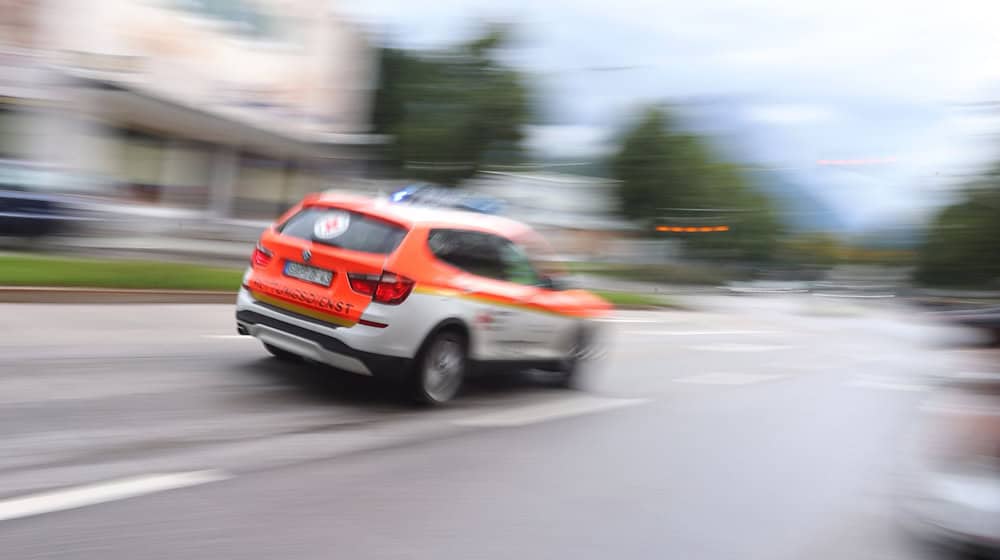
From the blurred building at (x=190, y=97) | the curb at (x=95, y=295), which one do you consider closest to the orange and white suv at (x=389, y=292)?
the curb at (x=95, y=295)

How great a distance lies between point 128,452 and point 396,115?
121 feet

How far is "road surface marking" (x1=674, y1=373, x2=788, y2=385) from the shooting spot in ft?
36.7

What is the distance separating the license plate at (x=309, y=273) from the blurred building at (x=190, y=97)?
62.1 ft

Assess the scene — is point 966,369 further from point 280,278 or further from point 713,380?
point 713,380

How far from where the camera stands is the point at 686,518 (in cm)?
529

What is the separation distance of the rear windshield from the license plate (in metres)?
0.21

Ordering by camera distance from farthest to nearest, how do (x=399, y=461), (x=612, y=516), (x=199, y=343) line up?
(x=199, y=343)
(x=399, y=461)
(x=612, y=516)

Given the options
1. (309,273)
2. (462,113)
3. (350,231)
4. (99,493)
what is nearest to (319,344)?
(309,273)

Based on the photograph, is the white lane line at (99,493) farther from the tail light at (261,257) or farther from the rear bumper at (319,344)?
the tail light at (261,257)

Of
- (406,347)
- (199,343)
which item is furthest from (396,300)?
(199,343)

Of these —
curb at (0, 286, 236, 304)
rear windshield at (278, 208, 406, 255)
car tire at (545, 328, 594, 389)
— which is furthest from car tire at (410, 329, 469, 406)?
curb at (0, 286, 236, 304)

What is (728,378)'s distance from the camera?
11781mm

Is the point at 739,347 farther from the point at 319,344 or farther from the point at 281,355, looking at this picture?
the point at 319,344

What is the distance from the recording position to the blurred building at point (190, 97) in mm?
23750
